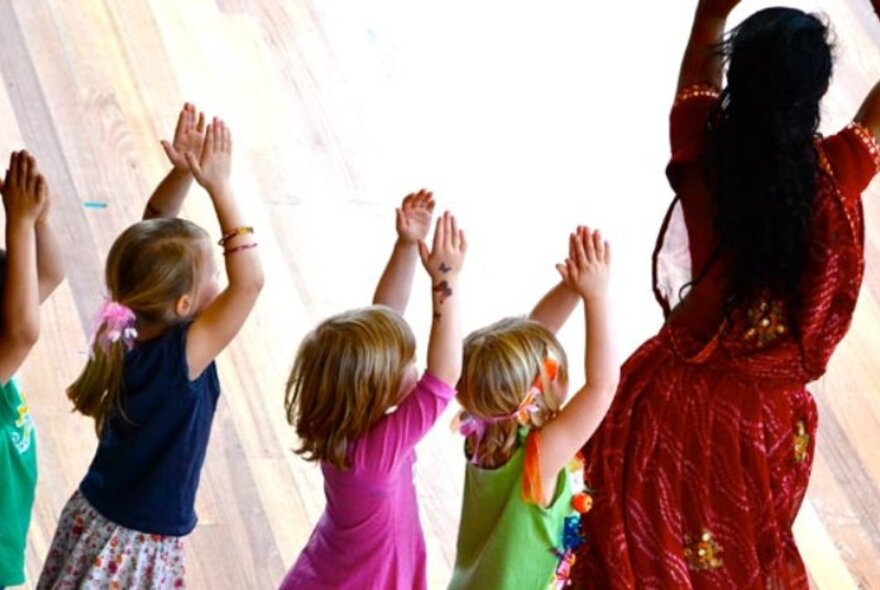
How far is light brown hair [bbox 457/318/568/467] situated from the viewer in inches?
106

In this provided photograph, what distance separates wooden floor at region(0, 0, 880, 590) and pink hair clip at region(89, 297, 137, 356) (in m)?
0.68

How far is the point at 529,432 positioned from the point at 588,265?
0.78 feet

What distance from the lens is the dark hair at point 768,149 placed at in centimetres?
261

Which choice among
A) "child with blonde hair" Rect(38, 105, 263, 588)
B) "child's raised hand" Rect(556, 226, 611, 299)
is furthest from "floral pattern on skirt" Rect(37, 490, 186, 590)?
"child's raised hand" Rect(556, 226, 611, 299)

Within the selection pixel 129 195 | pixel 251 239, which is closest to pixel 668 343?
pixel 251 239

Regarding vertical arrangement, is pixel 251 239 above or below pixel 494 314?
above

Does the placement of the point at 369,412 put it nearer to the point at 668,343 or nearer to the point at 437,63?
the point at 668,343

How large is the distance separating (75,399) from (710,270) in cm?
87

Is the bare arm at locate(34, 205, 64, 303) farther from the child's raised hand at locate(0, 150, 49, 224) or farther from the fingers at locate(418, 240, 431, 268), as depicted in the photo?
the fingers at locate(418, 240, 431, 268)

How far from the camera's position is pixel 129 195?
4109 mm

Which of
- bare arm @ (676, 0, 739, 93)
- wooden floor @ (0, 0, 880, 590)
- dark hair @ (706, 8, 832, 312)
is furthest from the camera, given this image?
wooden floor @ (0, 0, 880, 590)

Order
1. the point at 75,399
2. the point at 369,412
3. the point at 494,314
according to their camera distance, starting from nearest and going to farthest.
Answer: the point at 369,412 < the point at 75,399 < the point at 494,314

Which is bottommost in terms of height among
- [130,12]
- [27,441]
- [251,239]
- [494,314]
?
[494,314]

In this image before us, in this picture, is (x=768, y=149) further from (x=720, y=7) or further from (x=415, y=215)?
(x=415, y=215)
